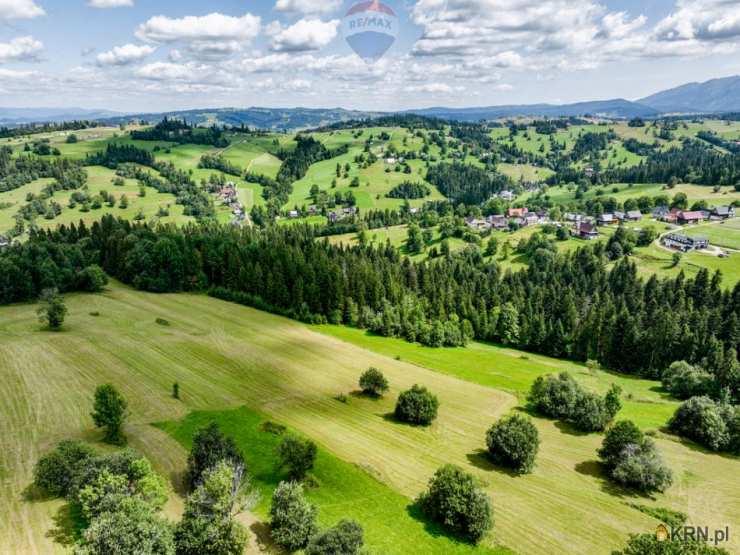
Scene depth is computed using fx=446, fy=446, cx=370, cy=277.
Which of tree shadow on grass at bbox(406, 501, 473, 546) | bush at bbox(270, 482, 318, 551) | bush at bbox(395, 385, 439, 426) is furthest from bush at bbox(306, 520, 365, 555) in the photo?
bush at bbox(395, 385, 439, 426)

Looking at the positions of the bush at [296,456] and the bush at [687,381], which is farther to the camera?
the bush at [687,381]

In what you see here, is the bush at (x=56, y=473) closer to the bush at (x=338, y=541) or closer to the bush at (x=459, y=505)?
the bush at (x=338, y=541)

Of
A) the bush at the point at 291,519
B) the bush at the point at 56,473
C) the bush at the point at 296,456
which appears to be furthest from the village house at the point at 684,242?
the bush at the point at 56,473

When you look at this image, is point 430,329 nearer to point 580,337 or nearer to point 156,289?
point 580,337

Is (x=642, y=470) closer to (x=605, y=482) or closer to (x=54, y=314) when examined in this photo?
(x=605, y=482)

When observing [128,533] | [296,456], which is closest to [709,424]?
[296,456]

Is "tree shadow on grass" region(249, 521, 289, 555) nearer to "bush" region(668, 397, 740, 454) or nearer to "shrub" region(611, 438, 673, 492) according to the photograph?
"shrub" region(611, 438, 673, 492)
